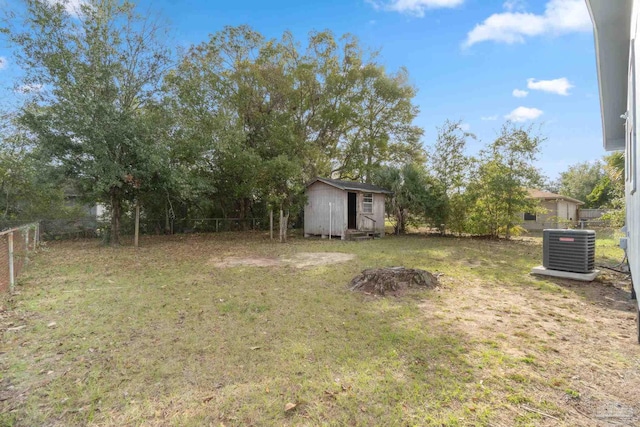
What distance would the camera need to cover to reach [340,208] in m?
14.5

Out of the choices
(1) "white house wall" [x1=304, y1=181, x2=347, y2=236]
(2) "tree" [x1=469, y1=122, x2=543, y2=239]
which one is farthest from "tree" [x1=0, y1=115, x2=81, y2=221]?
(2) "tree" [x1=469, y1=122, x2=543, y2=239]

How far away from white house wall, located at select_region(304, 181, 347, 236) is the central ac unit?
8688 millimetres

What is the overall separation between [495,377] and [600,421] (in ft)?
2.28

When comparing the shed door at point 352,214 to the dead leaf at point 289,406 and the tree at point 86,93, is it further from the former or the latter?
the dead leaf at point 289,406

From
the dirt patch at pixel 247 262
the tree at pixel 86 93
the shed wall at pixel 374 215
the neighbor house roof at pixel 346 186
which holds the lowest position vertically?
the dirt patch at pixel 247 262

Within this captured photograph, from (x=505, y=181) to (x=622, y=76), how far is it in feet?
30.2

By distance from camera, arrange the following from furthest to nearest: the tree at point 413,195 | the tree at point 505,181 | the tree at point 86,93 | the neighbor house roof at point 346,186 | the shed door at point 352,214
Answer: the shed door at point 352,214 < the tree at point 413,195 < the neighbor house roof at point 346,186 < the tree at point 505,181 < the tree at point 86,93

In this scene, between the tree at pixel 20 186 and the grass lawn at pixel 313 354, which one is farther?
the tree at pixel 20 186

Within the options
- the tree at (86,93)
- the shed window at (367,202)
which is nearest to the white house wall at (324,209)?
the shed window at (367,202)

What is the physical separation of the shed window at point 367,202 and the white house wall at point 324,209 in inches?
53.9

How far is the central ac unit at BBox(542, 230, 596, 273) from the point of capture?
6.21 meters

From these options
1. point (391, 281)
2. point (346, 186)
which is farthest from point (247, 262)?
point (346, 186)

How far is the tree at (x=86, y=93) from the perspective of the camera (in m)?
9.62

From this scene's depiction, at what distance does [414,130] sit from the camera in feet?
72.3
